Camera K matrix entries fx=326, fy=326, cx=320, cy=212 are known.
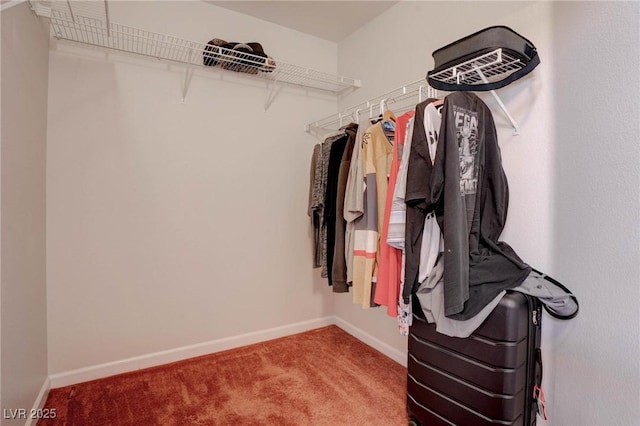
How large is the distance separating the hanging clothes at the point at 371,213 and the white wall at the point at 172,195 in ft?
3.35

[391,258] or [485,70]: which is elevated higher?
[485,70]

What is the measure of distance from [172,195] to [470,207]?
1.80 metres

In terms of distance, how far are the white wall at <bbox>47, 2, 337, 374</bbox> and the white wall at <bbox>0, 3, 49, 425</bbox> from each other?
0.42 ft

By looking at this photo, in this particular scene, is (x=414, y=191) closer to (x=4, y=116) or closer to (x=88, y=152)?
(x=4, y=116)

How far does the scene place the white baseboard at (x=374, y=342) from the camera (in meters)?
2.16

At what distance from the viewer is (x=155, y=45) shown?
2.03 m

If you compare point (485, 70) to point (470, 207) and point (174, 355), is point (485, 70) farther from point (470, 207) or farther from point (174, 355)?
point (174, 355)

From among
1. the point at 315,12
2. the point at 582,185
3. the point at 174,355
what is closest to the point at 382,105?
the point at 582,185

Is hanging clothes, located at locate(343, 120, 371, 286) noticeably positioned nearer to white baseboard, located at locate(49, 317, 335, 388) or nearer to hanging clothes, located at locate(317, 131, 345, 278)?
hanging clothes, located at locate(317, 131, 345, 278)

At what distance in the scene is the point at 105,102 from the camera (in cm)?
194

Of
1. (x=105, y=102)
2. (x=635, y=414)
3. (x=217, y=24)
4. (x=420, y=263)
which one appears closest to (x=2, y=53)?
(x=105, y=102)

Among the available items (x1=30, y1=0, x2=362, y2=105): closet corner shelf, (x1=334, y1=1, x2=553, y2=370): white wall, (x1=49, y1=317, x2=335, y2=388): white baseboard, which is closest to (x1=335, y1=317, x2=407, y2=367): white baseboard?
(x1=334, y1=1, x2=553, y2=370): white wall

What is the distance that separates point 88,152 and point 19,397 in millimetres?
1257

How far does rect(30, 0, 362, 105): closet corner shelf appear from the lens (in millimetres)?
1678
